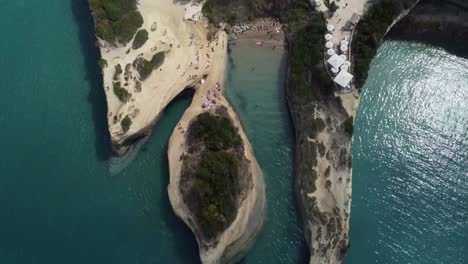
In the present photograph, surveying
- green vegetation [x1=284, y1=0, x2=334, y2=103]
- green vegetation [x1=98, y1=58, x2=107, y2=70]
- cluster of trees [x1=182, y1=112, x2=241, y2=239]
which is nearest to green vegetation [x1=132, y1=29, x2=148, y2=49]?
green vegetation [x1=98, y1=58, x2=107, y2=70]

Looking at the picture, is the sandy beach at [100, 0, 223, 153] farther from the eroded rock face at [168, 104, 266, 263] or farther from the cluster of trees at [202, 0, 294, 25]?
the eroded rock face at [168, 104, 266, 263]

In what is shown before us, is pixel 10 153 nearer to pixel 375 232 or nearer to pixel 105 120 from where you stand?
pixel 105 120

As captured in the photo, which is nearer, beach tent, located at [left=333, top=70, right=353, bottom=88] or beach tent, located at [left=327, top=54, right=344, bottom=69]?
beach tent, located at [left=333, top=70, right=353, bottom=88]

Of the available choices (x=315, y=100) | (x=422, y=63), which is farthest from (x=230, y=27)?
(x=422, y=63)

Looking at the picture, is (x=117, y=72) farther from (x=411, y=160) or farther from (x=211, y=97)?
(x=411, y=160)

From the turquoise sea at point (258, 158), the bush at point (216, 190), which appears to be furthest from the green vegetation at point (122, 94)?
the bush at point (216, 190)

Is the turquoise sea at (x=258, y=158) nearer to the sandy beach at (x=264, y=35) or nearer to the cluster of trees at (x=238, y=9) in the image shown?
the sandy beach at (x=264, y=35)
